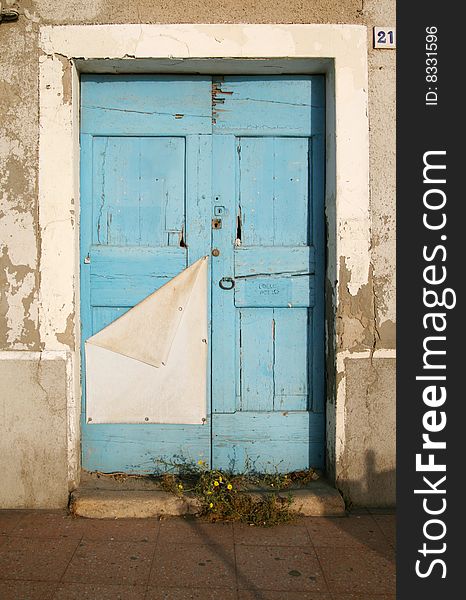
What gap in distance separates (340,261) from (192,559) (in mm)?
1844

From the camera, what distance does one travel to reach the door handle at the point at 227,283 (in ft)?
12.5

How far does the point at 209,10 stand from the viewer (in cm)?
356

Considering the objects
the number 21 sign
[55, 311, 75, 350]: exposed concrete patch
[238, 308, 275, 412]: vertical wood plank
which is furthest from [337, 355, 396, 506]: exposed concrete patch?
the number 21 sign

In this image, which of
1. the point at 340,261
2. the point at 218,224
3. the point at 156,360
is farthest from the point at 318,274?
the point at 156,360

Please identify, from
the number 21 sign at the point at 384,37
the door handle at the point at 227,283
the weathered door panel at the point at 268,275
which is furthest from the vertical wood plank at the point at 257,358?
the number 21 sign at the point at 384,37

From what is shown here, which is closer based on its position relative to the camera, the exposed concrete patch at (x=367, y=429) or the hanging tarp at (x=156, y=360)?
the exposed concrete patch at (x=367, y=429)

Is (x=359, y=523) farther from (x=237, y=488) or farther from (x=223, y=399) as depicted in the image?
(x=223, y=399)

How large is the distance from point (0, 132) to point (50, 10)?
0.77 meters

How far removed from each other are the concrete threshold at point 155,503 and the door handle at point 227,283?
1249mm

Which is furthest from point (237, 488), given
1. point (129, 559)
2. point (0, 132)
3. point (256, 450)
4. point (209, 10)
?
point (209, 10)

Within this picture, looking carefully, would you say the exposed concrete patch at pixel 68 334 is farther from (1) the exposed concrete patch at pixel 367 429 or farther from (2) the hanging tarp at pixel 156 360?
(1) the exposed concrete patch at pixel 367 429

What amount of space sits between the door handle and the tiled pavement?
1.40 metres

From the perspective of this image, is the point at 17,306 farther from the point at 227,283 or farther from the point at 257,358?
the point at 257,358

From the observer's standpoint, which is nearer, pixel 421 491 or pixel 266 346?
pixel 421 491
